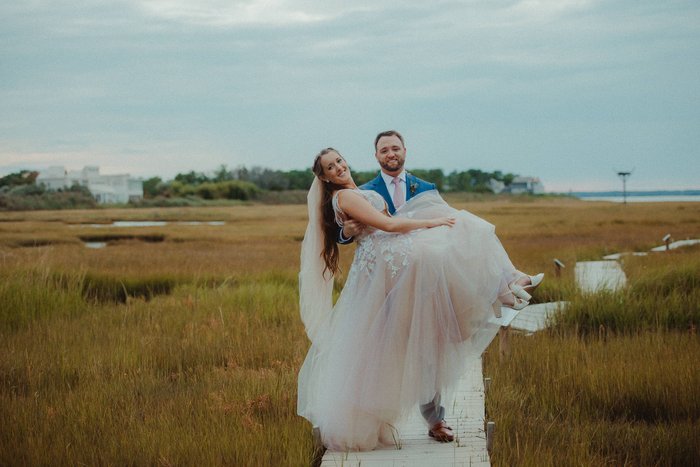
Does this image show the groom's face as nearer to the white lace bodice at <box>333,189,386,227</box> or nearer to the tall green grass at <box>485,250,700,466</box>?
the white lace bodice at <box>333,189,386,227</box>

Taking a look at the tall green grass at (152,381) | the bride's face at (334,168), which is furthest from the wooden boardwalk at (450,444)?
the bride's face at (334,168)

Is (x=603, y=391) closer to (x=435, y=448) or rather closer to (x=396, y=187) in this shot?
(x=435, y=448)

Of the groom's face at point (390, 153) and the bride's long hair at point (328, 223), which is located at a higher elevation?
the groom's face at point (390, 153)

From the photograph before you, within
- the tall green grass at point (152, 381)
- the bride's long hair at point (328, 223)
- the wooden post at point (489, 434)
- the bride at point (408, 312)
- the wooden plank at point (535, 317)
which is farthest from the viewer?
the wooden plank at point (535, 317)

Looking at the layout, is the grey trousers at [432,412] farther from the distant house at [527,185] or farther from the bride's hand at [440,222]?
the distant house at [527,185]

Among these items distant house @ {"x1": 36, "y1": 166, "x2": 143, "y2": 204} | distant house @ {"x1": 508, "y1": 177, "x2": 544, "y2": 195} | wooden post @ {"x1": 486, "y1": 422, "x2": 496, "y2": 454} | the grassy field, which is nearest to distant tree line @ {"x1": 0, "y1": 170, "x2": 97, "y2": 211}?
distant house @ {"x1": 36, "y1": 166, "x2": 143, "y2": 204}

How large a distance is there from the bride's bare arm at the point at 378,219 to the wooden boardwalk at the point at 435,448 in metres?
1.33

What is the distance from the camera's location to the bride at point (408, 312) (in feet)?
15.4

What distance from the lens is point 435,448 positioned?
4766 millimetres

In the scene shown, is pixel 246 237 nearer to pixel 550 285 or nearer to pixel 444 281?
pixel 550 285

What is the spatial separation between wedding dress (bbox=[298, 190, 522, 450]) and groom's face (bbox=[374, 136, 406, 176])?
0.27 m

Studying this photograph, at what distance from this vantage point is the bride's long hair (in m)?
5.01

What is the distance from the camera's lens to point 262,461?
4508mm

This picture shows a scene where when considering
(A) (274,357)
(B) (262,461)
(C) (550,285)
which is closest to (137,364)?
(A) (274,357)
